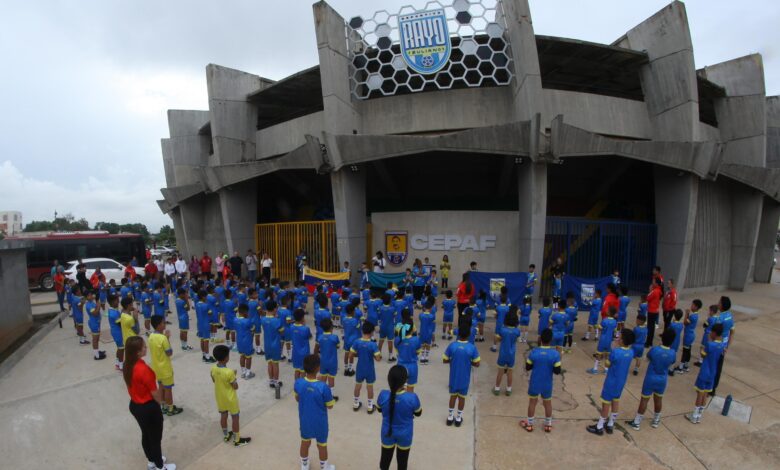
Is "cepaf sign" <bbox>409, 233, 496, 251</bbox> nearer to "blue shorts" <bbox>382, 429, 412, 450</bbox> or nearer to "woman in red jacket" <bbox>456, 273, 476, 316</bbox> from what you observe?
"woman in red jacket" <bbox>456, 273, 476, 316</bbox>

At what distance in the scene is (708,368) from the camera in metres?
5.91

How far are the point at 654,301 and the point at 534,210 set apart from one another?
17.6 feet

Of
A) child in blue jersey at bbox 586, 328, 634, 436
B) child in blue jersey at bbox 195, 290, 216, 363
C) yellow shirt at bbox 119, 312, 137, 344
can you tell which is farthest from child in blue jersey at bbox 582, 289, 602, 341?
yellow shirt at bbox 119, 312, 137, 344

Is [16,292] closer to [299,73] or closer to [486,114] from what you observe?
[299,73]

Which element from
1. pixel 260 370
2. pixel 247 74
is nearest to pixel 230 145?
pixel 247 74

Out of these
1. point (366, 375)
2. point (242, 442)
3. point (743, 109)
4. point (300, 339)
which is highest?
point (743, 109)

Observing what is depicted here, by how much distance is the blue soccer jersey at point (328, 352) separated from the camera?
6055 millimetres

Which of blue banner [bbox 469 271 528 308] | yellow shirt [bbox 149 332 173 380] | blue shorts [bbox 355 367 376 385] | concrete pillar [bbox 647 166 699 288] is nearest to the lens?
yellow shirt [bbox 149 332 173 380]

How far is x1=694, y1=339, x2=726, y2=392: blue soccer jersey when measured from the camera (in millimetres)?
5871

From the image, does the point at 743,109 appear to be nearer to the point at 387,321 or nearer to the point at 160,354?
the point at 387,321

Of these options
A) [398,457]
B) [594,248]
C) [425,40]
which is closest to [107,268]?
[425,40]

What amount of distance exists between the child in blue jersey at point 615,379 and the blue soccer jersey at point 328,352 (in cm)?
396

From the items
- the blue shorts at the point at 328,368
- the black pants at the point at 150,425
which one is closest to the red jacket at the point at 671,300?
the blue shorts at the point at 328,368

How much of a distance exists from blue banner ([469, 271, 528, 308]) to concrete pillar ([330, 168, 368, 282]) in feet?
16.2
